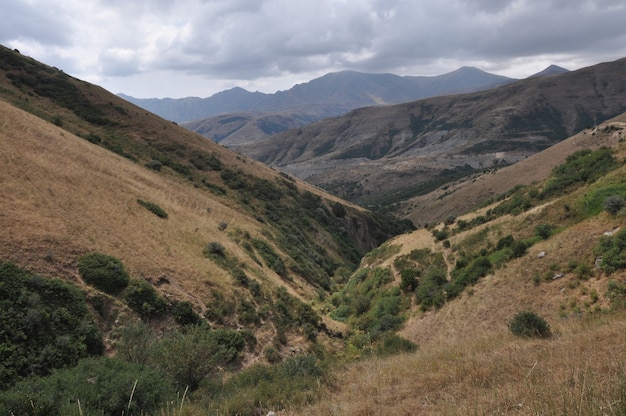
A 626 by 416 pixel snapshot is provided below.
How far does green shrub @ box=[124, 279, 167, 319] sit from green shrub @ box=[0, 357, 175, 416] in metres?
6.56

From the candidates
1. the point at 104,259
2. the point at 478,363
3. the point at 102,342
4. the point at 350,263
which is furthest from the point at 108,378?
the point at 350,263

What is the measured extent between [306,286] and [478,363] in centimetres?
2494

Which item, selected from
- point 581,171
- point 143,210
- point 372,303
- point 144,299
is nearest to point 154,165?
point 143,210

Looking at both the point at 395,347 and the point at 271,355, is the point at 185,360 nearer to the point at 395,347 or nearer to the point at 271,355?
the point at 395,347

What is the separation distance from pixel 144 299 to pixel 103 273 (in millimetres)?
2093

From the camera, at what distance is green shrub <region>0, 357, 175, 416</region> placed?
289 inches

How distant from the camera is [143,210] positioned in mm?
24219

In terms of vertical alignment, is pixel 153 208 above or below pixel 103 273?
above

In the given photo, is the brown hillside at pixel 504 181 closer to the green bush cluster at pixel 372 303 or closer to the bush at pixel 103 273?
the green bush cluster at pixel 372 303

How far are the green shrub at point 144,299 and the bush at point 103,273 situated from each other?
45 centimetres

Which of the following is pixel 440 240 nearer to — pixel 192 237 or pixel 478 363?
pixel 192 237

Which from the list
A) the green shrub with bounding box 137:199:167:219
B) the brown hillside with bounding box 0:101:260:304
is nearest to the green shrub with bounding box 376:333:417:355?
the brown hillside with bounding box 0:101:260:304

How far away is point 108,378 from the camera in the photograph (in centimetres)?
895

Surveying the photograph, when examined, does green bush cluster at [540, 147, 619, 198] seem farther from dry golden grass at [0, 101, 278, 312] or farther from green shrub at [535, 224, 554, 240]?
dry golden grass at [0, 101, 278, 312]
